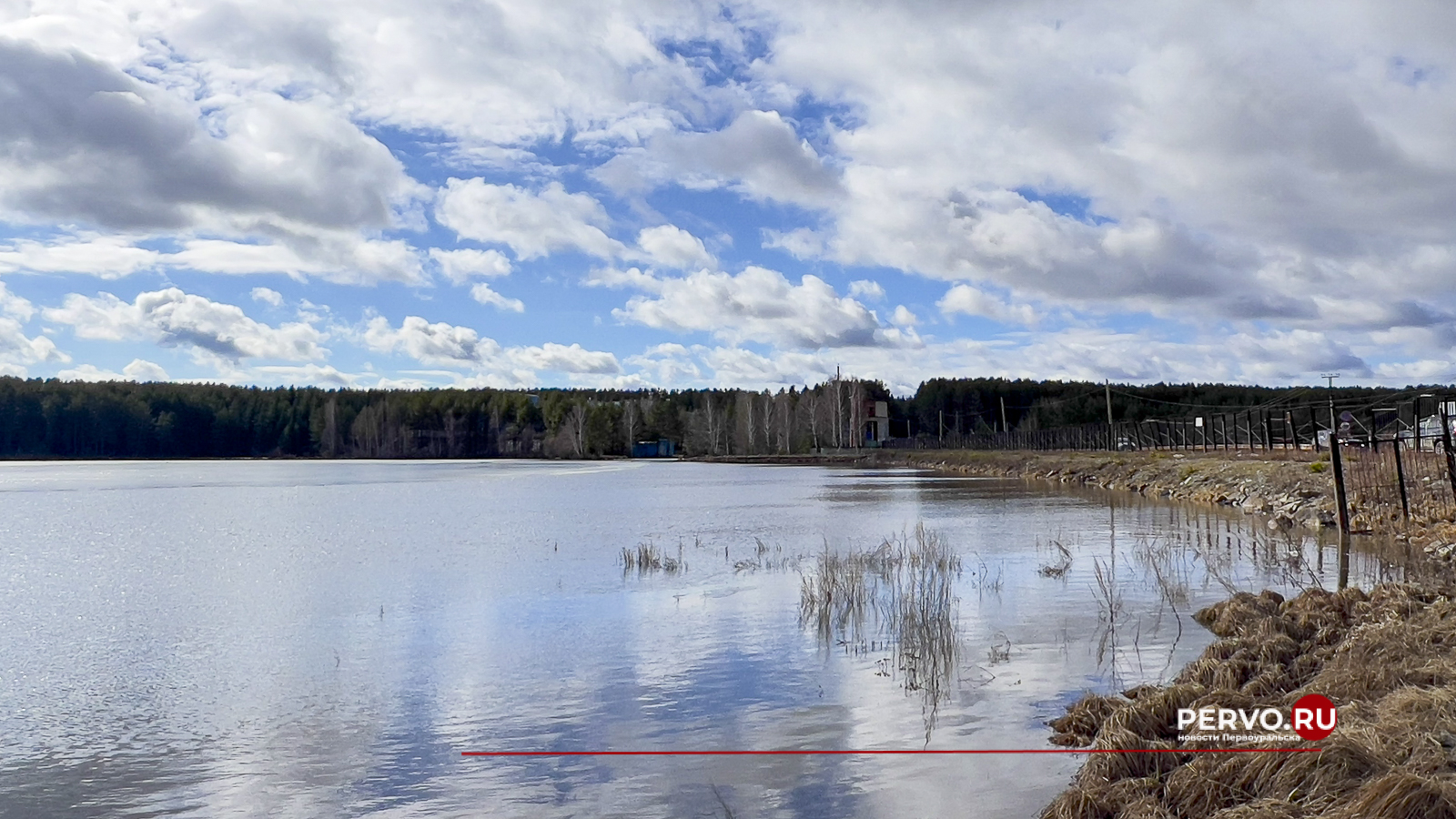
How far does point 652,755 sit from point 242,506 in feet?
121

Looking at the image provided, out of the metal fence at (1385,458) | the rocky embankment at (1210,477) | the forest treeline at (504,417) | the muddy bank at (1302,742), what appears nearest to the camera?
the muddy bank at (1302,742)

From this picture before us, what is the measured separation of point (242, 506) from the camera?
132 feet

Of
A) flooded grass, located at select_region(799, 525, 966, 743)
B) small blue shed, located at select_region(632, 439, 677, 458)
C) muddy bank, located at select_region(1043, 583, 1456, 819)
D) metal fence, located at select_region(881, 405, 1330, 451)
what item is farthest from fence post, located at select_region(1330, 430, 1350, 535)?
small blue shed, located at select_region(632, 439, 677, 458)

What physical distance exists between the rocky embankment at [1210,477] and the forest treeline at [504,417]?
7688 centimetres

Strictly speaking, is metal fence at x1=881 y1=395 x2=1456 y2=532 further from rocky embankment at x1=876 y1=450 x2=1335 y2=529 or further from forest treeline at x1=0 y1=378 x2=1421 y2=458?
forest treeline at x1=0 y1=378 x2=1421 y2=458

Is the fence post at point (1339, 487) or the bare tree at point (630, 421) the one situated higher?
the bare tree at point (630, 421)

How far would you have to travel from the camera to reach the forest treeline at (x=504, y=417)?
149 m

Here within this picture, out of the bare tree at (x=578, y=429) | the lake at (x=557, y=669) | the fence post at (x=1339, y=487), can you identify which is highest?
the bare tree at (x=578, y=429)

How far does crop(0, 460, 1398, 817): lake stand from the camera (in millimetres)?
7445

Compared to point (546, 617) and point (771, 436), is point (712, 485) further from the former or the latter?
point (771, 436)
